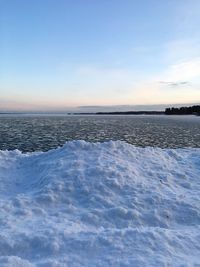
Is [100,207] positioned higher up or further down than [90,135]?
higher up

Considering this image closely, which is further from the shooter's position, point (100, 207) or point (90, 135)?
point (90, 135)

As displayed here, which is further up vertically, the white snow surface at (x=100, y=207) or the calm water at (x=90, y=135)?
the white snow surface at (x=100, y=207)

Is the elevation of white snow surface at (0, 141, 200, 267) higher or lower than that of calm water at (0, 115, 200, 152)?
higher

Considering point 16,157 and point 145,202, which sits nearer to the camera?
point 145,202

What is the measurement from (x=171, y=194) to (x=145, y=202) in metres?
1.05

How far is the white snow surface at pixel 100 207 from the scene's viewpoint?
6.51 meters

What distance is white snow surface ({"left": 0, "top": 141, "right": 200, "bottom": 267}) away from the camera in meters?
6.51

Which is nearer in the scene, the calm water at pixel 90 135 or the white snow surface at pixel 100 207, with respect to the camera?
the white snow surface at pixel 100 207

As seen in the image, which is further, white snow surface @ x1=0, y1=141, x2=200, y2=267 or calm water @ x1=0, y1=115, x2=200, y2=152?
→ calm water @ x1=0, y1=115, x2=200, y2=152

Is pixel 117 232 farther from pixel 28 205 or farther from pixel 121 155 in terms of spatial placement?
pixel 121 155

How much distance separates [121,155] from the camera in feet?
39.8

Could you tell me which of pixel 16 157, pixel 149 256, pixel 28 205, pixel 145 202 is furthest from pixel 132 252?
pixel 16 157

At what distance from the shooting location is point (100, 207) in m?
8.87

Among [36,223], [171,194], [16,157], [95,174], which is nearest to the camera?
[36,223]
